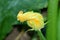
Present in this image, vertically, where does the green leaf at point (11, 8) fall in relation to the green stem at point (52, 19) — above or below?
below

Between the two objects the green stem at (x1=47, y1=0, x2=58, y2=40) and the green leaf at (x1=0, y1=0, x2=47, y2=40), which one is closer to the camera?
the green stem at (x1=47, y1=0, x2=58, y2=40)

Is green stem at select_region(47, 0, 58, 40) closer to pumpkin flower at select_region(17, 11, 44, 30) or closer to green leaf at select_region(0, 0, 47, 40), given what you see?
pumpkin flower at select_region(17, 11, 44, 30)

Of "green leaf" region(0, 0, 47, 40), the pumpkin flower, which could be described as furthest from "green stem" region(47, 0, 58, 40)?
"green leaf" region(0, 0, 47, 40)

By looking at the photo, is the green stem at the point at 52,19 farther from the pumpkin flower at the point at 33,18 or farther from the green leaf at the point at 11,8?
the green leaf at the point at 11,8

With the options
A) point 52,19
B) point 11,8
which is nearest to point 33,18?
point 52,19

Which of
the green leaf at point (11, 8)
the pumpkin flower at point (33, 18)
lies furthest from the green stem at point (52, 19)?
the green leaf at point (11, 8)

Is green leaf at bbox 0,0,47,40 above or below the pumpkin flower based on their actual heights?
below

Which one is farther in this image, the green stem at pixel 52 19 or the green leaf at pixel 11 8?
the green leaf at pixel 11 8

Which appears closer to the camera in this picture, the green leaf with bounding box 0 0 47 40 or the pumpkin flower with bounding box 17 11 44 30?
the pumpkin flower with bounding box 17 11 44 30

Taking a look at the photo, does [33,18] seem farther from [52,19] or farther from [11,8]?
[11,8]

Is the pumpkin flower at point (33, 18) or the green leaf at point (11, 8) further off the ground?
the pumpkin flower at point (33, 18)
